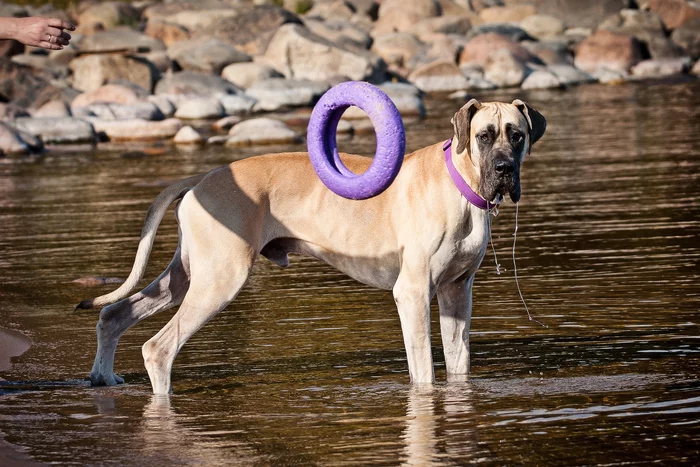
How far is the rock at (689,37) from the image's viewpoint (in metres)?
41.3

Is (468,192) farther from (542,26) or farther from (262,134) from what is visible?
(542,26)

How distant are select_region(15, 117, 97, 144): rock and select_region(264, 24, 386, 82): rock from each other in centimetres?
994

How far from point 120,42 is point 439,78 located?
34.6 ft

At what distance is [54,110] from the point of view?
28953 millimetres

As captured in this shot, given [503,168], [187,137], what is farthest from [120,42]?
[503,168]

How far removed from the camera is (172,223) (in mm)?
14531

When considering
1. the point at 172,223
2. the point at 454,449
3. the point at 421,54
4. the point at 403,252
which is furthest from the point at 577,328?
the point at 421,54

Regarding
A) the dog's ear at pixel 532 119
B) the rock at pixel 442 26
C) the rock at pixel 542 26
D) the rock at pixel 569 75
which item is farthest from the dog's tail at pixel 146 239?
the rock at pixel 542 26

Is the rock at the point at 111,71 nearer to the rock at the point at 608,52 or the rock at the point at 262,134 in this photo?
the rock at the point at 262,134

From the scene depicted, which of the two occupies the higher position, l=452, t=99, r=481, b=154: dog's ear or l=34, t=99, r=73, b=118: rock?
l=34, t=99, r=73, b=118: rock

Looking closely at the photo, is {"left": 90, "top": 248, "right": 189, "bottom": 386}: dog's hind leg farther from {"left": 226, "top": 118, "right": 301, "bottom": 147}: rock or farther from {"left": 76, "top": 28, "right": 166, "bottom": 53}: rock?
{"left": 76, "top": 28, "right": 166, "bottom": 53}: rock

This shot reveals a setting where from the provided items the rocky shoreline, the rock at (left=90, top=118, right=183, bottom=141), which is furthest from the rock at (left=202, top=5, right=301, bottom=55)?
the rock at (left=90, top=118, right=183, bottom=141)

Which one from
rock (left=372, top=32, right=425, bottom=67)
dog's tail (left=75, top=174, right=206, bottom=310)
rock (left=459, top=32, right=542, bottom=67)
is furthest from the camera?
rock (left=372, top=32, right=425, bottom=67)

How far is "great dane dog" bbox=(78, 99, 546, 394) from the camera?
738 centimetres
